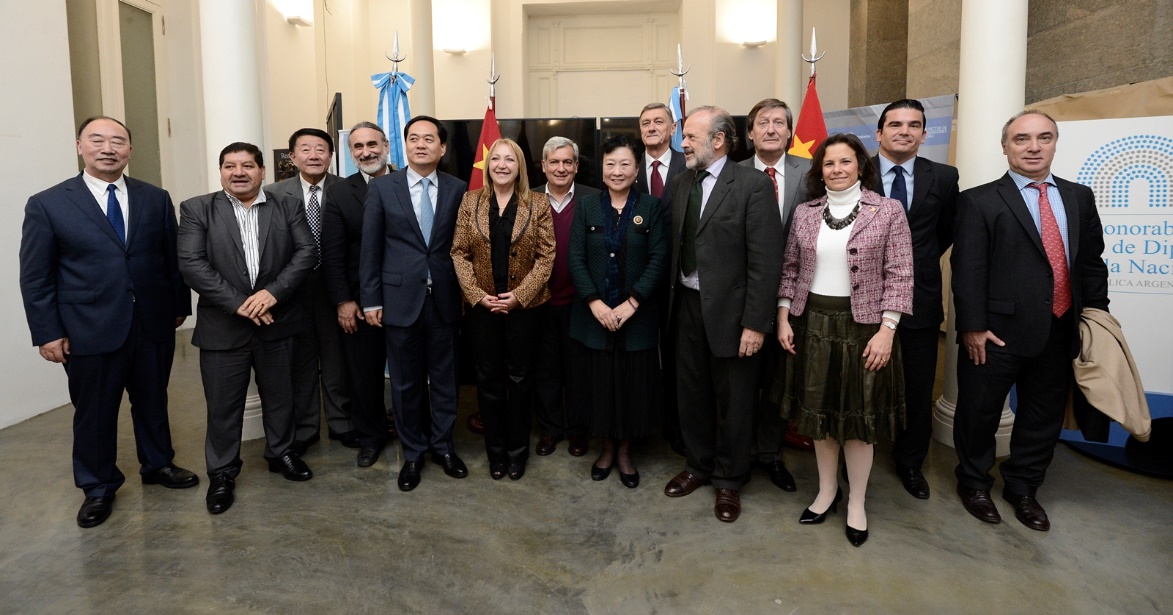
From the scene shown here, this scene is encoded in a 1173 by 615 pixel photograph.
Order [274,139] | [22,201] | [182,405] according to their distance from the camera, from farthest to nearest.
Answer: [274,139] → [182,405] → [22,201]

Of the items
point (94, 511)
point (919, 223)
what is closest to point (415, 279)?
point (94, 511)

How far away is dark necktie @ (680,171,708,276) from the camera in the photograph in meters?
3.03

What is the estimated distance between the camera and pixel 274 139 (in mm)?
7805

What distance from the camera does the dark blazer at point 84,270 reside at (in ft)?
9.55

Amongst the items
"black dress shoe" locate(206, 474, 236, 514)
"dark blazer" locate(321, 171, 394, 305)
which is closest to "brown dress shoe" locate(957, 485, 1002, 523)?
"dark blazer" locate(321, 171, 394, 305)

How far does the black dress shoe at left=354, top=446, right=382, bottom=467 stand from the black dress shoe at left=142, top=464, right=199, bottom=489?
0.78 metres

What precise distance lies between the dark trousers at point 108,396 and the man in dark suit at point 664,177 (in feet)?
8.11

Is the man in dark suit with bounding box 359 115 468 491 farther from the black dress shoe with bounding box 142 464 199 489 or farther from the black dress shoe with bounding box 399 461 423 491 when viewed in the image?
the black dress shoe with bounding box 142 464 199 489

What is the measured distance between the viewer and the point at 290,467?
3494mm

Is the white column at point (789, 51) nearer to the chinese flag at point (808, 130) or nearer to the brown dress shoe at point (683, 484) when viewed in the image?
the chinese flag at point (808, 130)

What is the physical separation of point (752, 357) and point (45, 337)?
3051mm

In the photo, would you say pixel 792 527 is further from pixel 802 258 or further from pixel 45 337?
pixel 45 337

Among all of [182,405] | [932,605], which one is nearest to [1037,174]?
[932,605]

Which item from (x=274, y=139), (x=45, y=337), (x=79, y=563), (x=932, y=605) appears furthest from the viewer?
(x=274, y=139)
